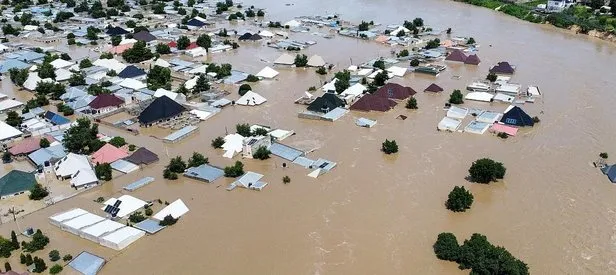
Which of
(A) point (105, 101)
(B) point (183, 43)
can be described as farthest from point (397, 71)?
(A) point (105, 101)

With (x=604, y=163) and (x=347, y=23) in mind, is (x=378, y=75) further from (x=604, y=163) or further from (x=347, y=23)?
(x=347, y=23)

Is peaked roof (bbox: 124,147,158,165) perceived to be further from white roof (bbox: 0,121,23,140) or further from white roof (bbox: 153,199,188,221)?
white roof (bbox: 0,121,23,140)

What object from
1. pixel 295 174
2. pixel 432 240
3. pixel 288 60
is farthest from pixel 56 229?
pixel 288 60

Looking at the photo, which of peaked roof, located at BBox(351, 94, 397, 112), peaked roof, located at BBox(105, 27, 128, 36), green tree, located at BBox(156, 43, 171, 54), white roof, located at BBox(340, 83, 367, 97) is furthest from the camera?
peaked roof, located at BBox(105, 27, 128, 36)

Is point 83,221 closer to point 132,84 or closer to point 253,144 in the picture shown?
point 253,144

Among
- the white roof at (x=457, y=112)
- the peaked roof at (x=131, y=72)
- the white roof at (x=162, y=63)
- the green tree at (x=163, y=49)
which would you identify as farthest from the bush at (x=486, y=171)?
the green tree at (x=163, y=49)

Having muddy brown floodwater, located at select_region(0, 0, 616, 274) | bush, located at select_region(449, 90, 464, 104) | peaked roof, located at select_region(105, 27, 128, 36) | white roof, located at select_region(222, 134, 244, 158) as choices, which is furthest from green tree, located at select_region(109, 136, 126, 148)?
peaked roof, located at select_region(105, 27, 128, 36)
